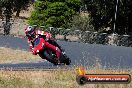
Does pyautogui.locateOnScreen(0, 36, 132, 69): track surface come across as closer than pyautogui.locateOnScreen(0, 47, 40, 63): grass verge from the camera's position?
Yes

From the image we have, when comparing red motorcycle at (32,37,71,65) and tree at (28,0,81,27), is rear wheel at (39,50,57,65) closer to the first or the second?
red motorcycle at (32,37,71,65)

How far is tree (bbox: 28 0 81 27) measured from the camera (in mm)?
57547

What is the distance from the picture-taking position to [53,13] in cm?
→ 5941

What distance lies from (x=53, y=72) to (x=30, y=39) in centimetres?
510

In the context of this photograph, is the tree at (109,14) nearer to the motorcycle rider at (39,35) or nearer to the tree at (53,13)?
the tree at (53,13)

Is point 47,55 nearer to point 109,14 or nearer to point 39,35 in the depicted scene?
point 39,35

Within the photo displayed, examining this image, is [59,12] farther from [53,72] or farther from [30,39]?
[30,39]

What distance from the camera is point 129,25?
61375 millimetres

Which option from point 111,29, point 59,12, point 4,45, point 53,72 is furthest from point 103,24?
point 53,72

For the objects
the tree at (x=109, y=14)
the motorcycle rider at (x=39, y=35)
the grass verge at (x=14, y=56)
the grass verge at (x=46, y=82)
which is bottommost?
the tree at (x=109, y=14)

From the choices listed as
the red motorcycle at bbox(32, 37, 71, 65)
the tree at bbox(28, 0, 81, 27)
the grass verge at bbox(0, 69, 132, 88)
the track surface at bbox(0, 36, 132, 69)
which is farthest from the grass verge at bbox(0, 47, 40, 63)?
the tree at bbox(28, 0, 81, 27)

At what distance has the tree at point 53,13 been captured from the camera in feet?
189

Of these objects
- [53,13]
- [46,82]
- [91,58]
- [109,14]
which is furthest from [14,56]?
[109,14]

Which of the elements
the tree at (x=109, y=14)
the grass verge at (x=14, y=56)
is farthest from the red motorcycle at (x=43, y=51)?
the tree at (x=109, y=14)
